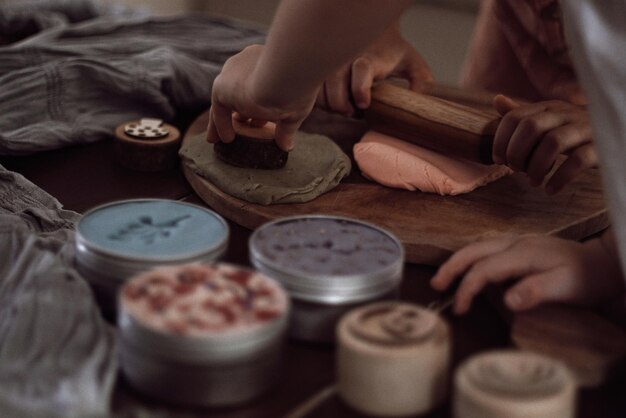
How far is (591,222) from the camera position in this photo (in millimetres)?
841

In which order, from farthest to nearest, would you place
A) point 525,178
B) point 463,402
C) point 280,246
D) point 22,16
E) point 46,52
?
point 22,16 < point 46,52 < point 525,178 < point 280,246 < point 463,402

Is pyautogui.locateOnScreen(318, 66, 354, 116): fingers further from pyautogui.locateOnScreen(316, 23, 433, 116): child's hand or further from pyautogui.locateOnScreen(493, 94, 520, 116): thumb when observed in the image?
pyautogui.locateOnScreen(493, 94, 520, 116): thumb

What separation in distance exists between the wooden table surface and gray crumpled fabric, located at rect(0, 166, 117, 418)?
2cm

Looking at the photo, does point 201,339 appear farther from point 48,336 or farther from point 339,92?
point 339,92

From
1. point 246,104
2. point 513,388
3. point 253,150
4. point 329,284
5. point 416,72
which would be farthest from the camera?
point 416,72

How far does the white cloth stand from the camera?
1.94 feet

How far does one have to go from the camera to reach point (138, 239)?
64 cm

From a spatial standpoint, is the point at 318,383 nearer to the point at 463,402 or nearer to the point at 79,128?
the point at 463,402

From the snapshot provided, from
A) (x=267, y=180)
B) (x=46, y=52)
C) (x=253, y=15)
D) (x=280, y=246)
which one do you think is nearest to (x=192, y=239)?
(x=280, y=246)

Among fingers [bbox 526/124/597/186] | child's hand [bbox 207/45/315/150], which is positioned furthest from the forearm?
fingers [bbox 526/124/597/186]

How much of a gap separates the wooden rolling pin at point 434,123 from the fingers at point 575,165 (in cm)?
7

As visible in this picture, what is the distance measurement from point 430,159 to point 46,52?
1.58ft

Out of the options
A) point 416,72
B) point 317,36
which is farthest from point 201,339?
point 416,72

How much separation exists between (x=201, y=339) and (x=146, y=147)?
18.4 inches
